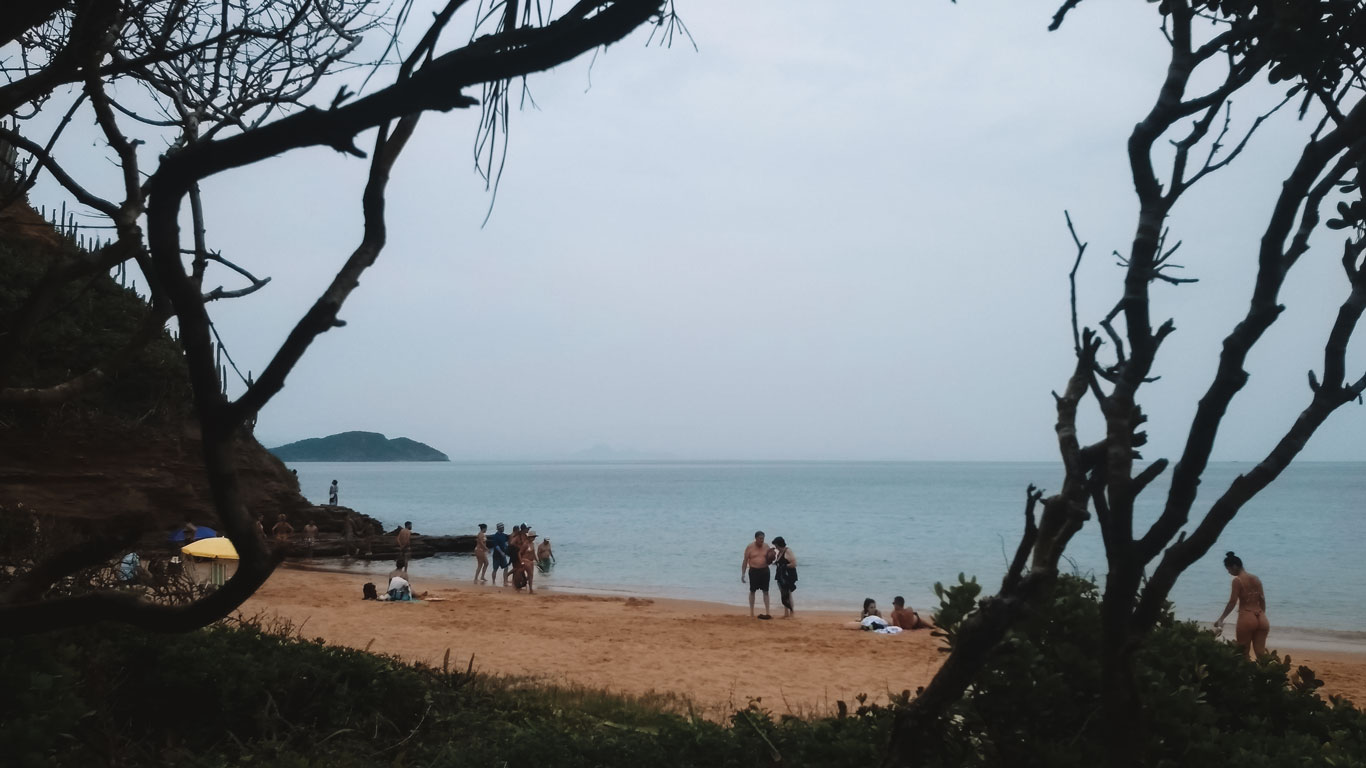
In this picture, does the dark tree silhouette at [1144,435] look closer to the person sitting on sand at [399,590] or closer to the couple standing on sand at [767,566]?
the couple standing on sand at [767,566]

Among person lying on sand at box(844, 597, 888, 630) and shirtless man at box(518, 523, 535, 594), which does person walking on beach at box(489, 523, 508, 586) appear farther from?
person lying on sand at box(844, 597, 888, 630)

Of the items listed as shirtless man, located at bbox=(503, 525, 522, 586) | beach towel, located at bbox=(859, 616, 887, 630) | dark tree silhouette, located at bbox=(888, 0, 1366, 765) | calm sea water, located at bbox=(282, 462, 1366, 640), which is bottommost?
calm sea water, located at bbox=(282, 462, 1366, 640)

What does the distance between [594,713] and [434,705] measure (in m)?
1.48

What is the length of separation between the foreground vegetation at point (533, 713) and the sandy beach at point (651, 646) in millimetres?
3771

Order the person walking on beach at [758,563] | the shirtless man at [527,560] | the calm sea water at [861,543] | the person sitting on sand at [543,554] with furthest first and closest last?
1. the calm sea water at [861,543]
2. the person sitting on sand at [543,554]
3. the shirtless man at [527,560]
4. the person walking on beach at [758,563]

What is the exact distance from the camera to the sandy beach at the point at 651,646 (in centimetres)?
1280

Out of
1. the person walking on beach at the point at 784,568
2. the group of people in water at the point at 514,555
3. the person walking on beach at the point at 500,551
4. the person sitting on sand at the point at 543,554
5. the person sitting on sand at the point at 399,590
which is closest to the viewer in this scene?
the person walking on beach at the point at 784,568

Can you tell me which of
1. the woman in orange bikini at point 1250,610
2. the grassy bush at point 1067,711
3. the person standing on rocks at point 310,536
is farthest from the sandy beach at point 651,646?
the person standing on rocks at point 310,536

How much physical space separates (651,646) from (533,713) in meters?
10.2

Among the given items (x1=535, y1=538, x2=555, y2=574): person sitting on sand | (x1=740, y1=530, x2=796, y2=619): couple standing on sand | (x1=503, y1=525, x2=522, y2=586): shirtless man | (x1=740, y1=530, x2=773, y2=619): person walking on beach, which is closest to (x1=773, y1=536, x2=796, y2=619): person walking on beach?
(x1=740, y1=530, x2=796, y2=619): couple standing on sand

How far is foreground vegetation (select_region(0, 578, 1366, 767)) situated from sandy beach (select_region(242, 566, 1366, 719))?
377 cm

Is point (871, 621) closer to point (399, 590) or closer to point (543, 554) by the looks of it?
point (399, 590)

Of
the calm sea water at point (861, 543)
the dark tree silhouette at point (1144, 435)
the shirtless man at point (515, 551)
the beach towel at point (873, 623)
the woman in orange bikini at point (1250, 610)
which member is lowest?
the calm sea water at point (861, 543)

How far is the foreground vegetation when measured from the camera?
3.19 meters
